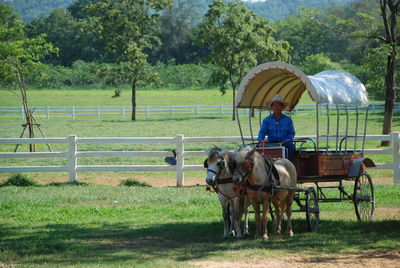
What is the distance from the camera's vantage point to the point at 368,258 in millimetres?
9016

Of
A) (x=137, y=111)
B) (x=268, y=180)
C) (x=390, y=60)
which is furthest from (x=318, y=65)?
(x=268, y=180)

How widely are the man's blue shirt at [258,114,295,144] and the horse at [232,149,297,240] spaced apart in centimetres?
71

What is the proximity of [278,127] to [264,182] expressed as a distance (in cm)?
167

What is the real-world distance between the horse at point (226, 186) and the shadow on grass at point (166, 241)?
29cm

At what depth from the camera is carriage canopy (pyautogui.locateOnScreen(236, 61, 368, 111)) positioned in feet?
36.1

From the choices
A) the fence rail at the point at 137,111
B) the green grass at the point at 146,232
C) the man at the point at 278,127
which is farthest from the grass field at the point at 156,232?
the fence rail at the point at 137,111

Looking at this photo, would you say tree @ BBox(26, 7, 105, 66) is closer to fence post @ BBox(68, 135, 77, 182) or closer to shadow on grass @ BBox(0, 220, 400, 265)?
fence post @ BBox(68, 135, 77, 182)

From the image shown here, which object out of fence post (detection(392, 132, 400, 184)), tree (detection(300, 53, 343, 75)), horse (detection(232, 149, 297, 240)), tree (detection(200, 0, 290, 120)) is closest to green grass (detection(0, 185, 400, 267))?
horse (detection(232, 149, 297, 240))

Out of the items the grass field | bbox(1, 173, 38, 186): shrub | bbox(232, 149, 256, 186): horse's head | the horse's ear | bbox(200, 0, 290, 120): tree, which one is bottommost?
bbox(1, 173, 38, 186): shrub

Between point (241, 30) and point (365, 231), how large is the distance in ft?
127

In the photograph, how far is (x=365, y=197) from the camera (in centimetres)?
1214

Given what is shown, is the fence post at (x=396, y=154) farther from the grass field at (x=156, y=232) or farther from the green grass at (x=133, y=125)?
the green grass at (x=133, y=125)

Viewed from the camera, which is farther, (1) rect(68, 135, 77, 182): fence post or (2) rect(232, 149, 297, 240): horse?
(1) rect(68, 135, 77, 182): fence post

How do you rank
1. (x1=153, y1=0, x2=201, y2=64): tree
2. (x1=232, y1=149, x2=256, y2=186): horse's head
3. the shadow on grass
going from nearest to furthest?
the shadow on grass, (x1=232, y1=149, x2=256, y2=186): horse's head, (x1=153, y1=0, x2=201, y2=64): tree
